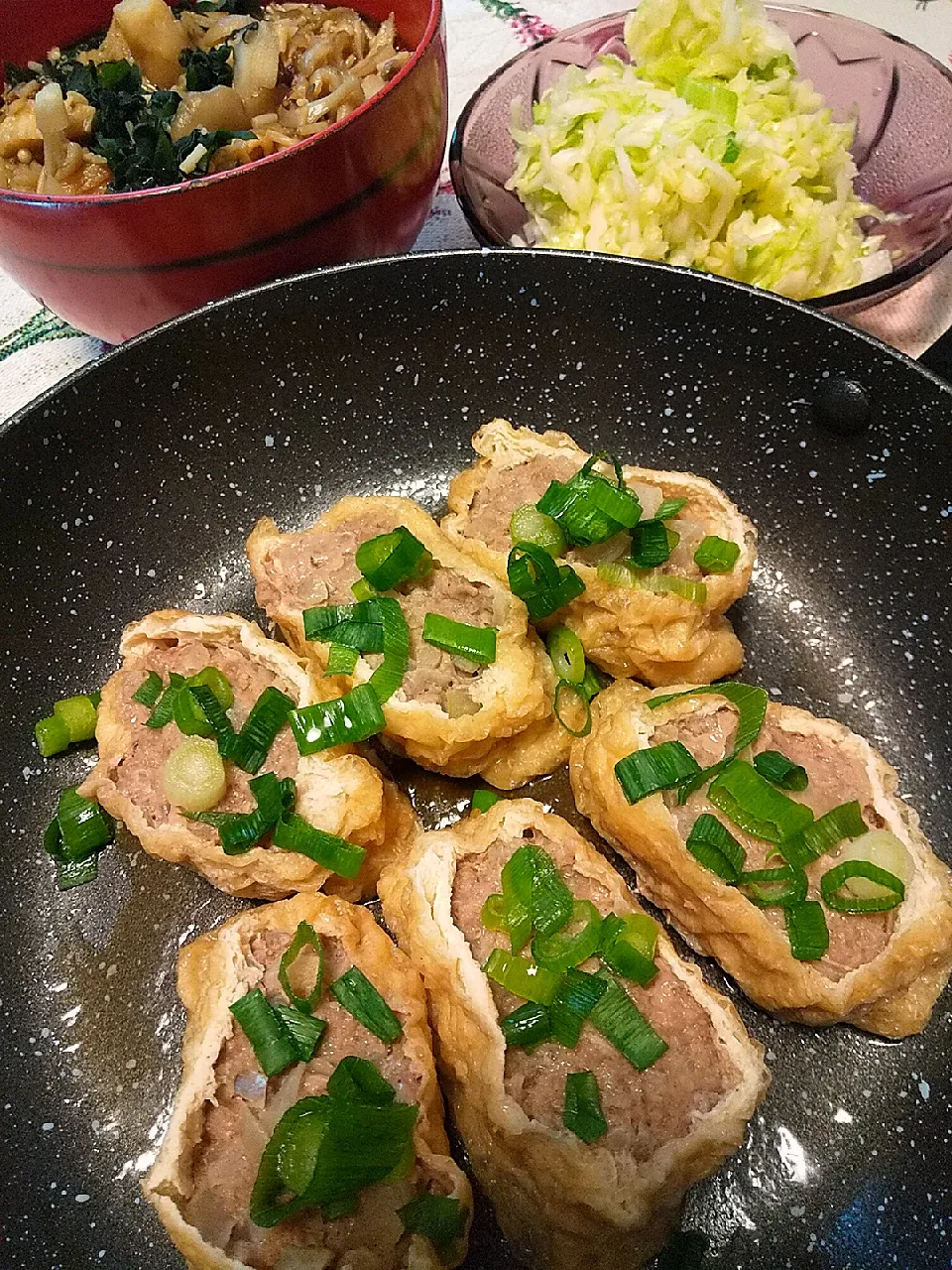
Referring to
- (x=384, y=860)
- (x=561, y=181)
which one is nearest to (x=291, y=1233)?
(x=384, y=860)

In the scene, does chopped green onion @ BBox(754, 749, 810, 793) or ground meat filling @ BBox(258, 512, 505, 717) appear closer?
chopped green onion @ BBox(754, 749, 810, 793)

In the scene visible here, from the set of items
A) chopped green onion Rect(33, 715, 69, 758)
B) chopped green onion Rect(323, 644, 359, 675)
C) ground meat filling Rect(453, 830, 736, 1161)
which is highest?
chopped green onion Rect(323, 644, 359, 675)

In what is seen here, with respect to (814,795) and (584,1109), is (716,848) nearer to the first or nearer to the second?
(814,795)

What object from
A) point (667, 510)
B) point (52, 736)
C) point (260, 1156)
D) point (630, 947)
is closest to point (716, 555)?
point (667, 510)

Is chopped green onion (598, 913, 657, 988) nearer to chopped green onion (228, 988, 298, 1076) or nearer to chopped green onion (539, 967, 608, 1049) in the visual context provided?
chopped green onion (539, 967, 608, 1049)

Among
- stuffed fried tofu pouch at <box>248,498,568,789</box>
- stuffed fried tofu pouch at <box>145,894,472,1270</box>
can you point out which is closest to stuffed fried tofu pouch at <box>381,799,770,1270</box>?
stuffed fried tofu pouch at <box>145,894,472,1270</box>

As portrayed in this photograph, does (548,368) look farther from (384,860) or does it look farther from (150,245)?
(384,860)

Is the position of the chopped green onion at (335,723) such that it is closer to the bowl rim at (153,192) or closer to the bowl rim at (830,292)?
the bowl rim at (153,192)
